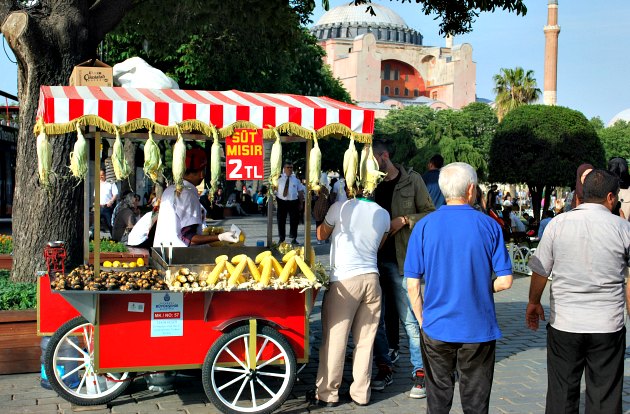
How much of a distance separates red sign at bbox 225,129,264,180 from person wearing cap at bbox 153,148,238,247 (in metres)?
1.33

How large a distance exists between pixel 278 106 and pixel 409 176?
1561mm

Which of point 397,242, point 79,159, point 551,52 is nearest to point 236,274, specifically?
point 79,159

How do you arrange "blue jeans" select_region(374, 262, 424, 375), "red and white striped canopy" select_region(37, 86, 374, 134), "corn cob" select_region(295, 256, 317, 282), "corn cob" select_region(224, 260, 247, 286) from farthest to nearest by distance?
1. "blue jeans" select_region(374, 262, 424, 375)
2. "corn cob" select_region(295, 256, 317, 282)
3. "corn cob" select_region(224, 260, 247, 286)
4. "red and white striped canopy" select_region(37, 86, 374, 134)

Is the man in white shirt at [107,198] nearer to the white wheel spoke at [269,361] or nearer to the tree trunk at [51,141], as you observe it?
the tree trunk at [51,141]

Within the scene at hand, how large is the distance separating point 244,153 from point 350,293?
132cm

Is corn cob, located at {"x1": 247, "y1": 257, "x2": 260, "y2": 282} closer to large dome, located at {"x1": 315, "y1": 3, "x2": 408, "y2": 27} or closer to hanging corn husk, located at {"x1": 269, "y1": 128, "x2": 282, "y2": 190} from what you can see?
hanging corn husk, located at {"x1": 269, "y1": 128, "x2": 282, "y2": 190}

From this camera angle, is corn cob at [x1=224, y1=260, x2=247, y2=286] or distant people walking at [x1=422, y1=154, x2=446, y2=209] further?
distant people walking at [x1=422, y1=154, x2=446, y2=209]

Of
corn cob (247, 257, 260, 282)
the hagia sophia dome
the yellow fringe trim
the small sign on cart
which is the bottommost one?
the small sign on cart

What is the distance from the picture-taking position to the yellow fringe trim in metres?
5.25

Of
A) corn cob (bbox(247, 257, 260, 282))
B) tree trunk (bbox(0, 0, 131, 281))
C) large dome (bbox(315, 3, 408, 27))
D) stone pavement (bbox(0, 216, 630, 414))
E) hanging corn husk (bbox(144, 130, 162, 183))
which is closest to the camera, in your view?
hanging corn husk (bbox(144, 130, 162, 183))

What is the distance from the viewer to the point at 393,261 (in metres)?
6.74

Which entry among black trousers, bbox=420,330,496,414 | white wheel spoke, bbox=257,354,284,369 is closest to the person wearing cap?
white wheel spoke, bbox=257,354,284,369

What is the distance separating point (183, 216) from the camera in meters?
6.96

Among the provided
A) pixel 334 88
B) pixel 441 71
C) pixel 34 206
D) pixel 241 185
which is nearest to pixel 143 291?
pixel 34 206
